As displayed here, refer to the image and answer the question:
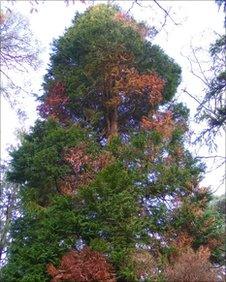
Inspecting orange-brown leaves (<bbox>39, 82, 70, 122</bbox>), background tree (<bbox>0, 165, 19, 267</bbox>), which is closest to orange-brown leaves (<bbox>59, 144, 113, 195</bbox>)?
orange-brown leaves (<bbox>39, 82, 70, 122</bbox>)

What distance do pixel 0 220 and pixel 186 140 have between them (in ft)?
39.9

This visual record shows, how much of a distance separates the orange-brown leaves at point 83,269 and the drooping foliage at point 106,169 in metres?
0.02

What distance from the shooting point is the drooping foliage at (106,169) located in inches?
431

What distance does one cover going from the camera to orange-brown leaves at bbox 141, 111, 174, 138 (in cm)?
1329

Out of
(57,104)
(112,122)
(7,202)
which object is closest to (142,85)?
(112,122)

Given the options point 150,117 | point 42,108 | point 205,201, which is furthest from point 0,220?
point 205,201

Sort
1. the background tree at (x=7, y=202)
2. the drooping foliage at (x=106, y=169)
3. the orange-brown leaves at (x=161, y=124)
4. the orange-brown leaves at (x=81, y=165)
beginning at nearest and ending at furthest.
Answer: the drooping foliage at (x=106, y=169)
the orange-brown leaves at (x=81, y=165)
the orange-brown leaves at (x=161, y=124)
the background tree at (x=7, y=202)

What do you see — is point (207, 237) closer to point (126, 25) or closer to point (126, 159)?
point (126, 159)

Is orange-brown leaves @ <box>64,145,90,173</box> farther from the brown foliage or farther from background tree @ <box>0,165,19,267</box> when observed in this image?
background tree @ <box>0,165,19,267</box>

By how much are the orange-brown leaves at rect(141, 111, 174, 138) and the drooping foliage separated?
4 cm

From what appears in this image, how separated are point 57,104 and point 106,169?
3.92 metres

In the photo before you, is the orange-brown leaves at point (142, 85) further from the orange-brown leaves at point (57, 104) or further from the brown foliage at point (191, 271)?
the brown foliage at point (191, 271)

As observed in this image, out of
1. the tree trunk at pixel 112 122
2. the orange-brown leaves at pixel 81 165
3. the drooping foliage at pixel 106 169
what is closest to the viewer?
the drooping foliage at pixel 106 169

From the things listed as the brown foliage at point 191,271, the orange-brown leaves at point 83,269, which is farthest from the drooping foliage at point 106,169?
the brown foliage at point 191,271
